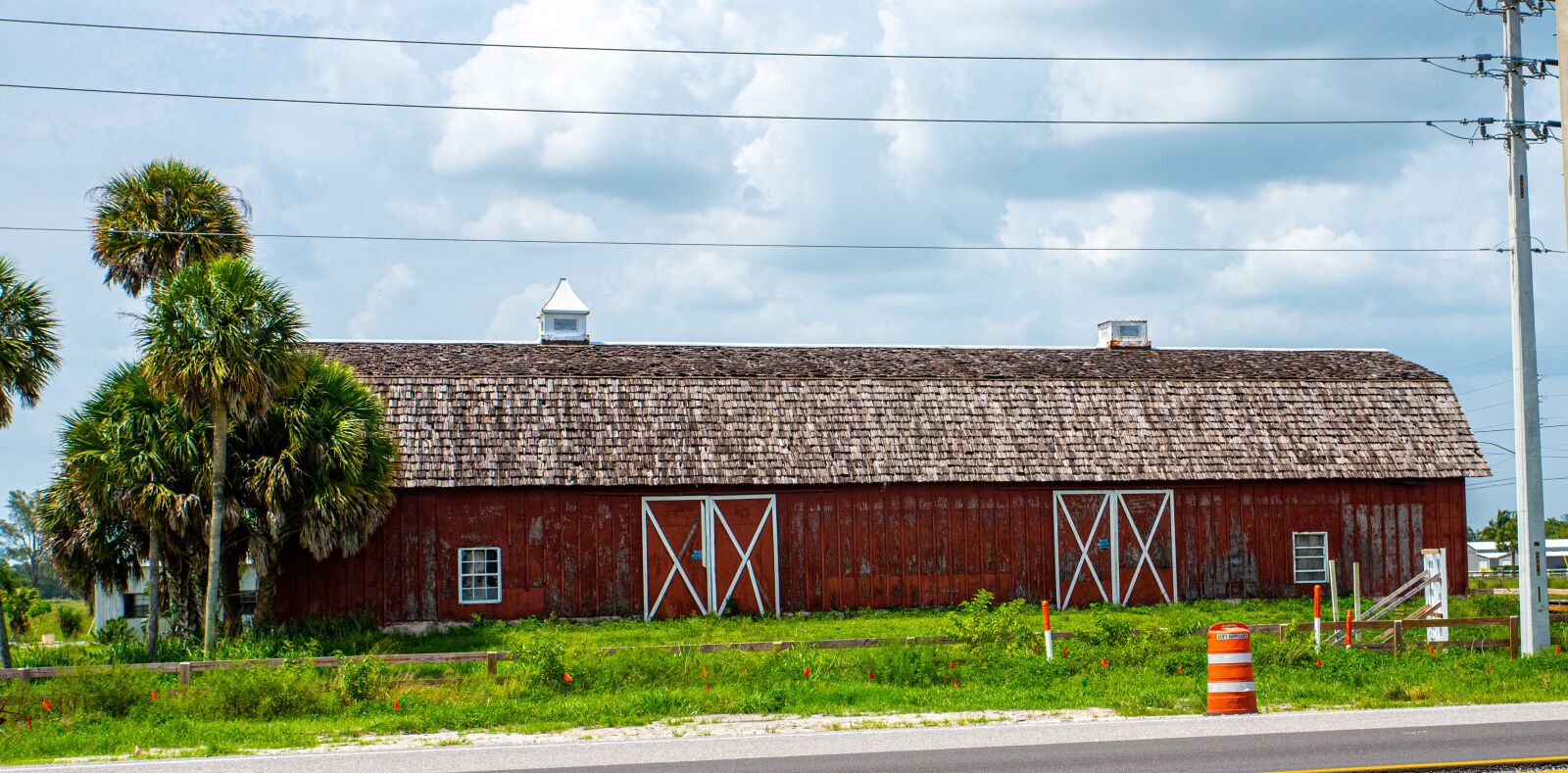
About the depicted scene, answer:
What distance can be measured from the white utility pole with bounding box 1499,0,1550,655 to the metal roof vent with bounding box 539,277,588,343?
60.3 feet

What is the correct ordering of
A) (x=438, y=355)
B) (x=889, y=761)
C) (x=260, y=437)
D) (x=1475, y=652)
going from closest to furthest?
(x=889, y=761) → (x=1475, y=652) → (x=260, y=437) → (x=438, y=355)

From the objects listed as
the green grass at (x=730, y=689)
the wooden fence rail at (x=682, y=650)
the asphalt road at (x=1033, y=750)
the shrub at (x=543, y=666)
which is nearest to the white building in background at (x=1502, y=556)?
the wooden fence rail at (x=682, y=650)

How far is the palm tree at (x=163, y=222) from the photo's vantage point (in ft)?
83.0

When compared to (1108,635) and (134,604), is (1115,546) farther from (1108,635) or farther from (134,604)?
(134,604)

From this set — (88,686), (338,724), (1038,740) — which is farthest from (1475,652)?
(88,686)

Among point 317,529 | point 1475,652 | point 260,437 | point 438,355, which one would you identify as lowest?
point 1475,652

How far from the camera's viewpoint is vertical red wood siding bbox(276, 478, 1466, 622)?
84.2 feet

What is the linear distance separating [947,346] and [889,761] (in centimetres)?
2096

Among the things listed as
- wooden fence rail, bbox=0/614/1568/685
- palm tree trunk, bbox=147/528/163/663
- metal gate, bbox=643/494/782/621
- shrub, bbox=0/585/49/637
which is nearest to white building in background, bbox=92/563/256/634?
palm tree trunk, bbox=147/528/163/663

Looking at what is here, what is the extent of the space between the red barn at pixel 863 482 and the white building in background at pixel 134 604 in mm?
929

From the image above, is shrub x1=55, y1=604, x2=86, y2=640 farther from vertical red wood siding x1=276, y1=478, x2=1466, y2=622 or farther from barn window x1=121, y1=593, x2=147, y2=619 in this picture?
vertical red wood siding x1=276, y1=478, x2=1466, y2=622

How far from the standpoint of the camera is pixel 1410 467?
95.0 ft

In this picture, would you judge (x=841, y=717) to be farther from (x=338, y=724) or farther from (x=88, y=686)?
(x=88, y=686)

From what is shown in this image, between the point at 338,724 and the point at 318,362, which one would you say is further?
the point at 318,362
